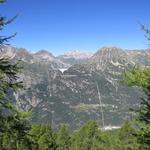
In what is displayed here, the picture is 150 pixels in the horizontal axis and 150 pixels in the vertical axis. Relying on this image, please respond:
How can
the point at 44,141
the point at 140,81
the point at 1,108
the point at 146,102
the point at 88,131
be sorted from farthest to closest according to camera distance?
the point at 88,131 < the point at 44,141 < the point at 146,102 < the point at 140,81 < the point at 1,108

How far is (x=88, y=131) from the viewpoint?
117 meters

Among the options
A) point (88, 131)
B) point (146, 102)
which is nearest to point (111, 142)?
point (88, 131)

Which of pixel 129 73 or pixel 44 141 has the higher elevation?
pixel 129 73

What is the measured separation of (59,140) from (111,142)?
14.5 m

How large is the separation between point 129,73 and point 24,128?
715 cm

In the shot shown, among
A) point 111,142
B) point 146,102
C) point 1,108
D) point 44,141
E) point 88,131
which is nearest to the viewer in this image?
point 1,108

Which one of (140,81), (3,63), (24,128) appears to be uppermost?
(3,63)

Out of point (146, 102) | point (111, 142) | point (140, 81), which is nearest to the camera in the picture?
point (140, 81)

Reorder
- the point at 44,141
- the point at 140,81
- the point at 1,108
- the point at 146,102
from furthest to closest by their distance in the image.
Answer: the point at 44,141 → the point at 146,102 → the point at 140,81 → the point at 1,108

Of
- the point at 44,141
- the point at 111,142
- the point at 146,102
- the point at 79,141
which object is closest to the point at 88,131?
the point at 79,141

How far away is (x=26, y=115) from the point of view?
16922 mm

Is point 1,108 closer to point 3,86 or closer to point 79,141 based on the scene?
point 3,86

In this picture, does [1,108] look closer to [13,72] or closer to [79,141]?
[13,72]

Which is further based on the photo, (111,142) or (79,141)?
(79,141)
